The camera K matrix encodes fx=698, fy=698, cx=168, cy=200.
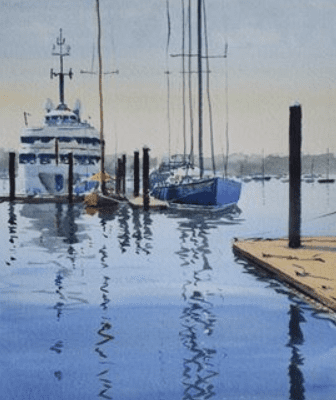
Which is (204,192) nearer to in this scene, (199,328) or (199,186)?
(199,186)

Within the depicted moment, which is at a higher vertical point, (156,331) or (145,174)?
(145,174)

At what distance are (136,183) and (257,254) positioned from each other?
2929 centimetres

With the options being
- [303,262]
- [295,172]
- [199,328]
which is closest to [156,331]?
[199,328]

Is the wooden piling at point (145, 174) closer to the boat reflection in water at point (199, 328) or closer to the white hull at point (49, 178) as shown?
the boat reflection in water at point (199, 328)

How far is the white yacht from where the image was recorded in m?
57.3

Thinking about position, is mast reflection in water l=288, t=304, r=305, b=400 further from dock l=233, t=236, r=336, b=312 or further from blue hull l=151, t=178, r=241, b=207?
blue hull l=151, t=178, r=241, b=207

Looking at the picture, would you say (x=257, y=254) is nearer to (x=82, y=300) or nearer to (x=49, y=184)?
(x=82, y=300)

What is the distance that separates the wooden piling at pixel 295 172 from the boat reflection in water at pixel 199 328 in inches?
74.2

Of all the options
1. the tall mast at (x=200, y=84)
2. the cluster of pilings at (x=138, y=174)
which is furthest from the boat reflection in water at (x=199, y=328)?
the tall mast at (x=200, y=84)

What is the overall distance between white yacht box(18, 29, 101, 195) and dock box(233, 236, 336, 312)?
4229 cm

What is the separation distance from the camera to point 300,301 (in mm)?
10594

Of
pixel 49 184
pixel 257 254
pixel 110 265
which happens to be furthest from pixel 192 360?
pixel 49 184

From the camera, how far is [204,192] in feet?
116

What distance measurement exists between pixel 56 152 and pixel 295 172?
45.5 meters
